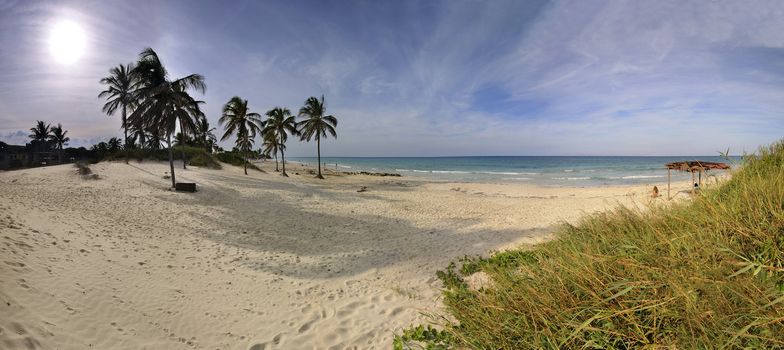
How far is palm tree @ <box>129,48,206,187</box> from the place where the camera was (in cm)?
1560

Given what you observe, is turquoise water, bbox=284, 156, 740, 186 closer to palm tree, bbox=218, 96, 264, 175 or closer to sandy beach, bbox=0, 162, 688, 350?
sandy beach, bbox=0, 162, 688, 350

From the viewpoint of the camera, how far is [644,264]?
224 cm

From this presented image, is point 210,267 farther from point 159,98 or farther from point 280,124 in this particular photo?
point 280,124

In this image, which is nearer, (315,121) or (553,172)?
(315,121)

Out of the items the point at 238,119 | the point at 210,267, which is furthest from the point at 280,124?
the point at 210,267

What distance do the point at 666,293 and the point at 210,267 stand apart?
738 cm

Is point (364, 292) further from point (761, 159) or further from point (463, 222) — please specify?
point (463, 222)

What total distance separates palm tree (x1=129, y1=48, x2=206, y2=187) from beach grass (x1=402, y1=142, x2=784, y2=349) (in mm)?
17150

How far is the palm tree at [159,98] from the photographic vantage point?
15.6 metres

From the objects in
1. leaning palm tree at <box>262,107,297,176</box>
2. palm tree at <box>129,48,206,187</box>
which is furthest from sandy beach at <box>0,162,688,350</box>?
leaning palm tree at <box>262,107,297,176</box>

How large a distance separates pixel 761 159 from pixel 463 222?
324 inches

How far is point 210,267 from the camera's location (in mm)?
6578

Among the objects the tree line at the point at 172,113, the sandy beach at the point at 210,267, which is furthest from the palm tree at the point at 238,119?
the sandy beach at the point at 210,267

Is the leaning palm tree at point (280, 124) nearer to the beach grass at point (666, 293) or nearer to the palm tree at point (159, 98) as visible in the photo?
the palm tree at point (159, 98)
